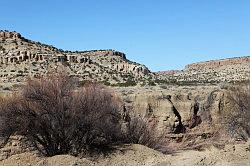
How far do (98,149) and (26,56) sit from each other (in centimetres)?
3771

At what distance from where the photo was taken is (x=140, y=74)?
6869 centimetres

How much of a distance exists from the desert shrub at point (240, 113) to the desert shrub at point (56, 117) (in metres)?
10.2

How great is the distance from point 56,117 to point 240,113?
44.5 ft

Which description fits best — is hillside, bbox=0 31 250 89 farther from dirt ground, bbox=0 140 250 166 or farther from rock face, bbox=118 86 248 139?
dirt ground, bbox=0 140 250 166

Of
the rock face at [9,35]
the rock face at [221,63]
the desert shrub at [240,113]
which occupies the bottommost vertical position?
the desert shrub at [240,113]

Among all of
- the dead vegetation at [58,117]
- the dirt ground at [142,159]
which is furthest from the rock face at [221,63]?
the dirt ground at [142,159]

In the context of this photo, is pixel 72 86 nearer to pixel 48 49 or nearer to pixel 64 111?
pixel 64 111

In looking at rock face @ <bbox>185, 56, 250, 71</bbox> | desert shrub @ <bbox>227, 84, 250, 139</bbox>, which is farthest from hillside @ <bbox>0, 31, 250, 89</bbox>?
rock face @ <bbox>185, 56, 250, 71</bbox>

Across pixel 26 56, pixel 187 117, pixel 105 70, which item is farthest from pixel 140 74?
pixel 187 117

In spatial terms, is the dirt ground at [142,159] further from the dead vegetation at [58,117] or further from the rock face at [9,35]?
the rock face at [9,35]

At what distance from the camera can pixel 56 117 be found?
2217 centimetres

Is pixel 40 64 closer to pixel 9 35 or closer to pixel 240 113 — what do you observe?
pixel 9 35

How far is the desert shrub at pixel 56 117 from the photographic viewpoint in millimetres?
21688

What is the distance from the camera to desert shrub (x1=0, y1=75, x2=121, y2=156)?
71.2 ft
